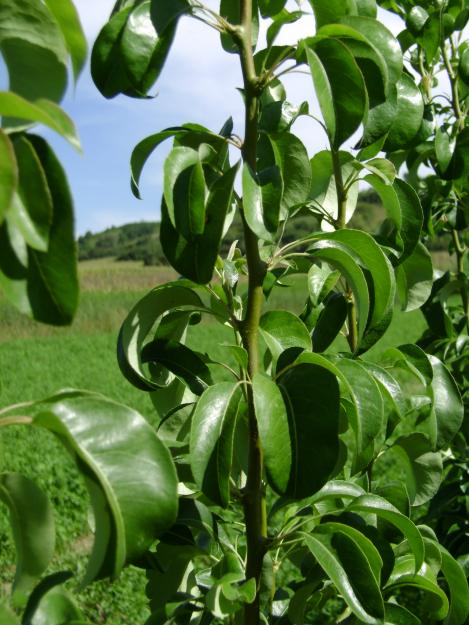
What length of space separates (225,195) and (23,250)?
309mm

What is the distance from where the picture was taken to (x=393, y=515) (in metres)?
0.97

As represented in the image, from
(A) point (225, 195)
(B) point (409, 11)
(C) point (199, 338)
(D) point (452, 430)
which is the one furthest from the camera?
(C) point (199, 338)

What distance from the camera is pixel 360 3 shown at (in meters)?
1.08

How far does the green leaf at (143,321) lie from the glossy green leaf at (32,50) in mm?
368

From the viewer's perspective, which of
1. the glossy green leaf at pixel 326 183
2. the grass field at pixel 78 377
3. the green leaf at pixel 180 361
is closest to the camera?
the green leaf at pixel 180 361

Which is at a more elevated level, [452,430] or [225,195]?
[225,195]

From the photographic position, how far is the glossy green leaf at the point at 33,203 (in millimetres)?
569

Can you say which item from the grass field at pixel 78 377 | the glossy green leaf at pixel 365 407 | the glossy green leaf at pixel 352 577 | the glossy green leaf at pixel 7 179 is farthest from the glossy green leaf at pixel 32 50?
the glossy green leaf at pixel 352 577

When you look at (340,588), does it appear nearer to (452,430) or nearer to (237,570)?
(237,570)

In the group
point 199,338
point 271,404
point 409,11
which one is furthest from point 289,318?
point 199,338

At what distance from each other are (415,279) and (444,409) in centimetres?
23

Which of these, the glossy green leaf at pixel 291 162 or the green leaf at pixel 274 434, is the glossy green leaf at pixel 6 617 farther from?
the glossy green leaf at pixel 291 162

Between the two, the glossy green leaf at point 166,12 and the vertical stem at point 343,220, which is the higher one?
the glossy green leaf at point 166,12

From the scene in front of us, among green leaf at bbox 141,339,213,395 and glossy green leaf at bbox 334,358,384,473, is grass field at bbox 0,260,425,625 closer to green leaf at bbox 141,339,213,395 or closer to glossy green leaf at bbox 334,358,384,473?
green leaf at bbox 141,339,213,395
